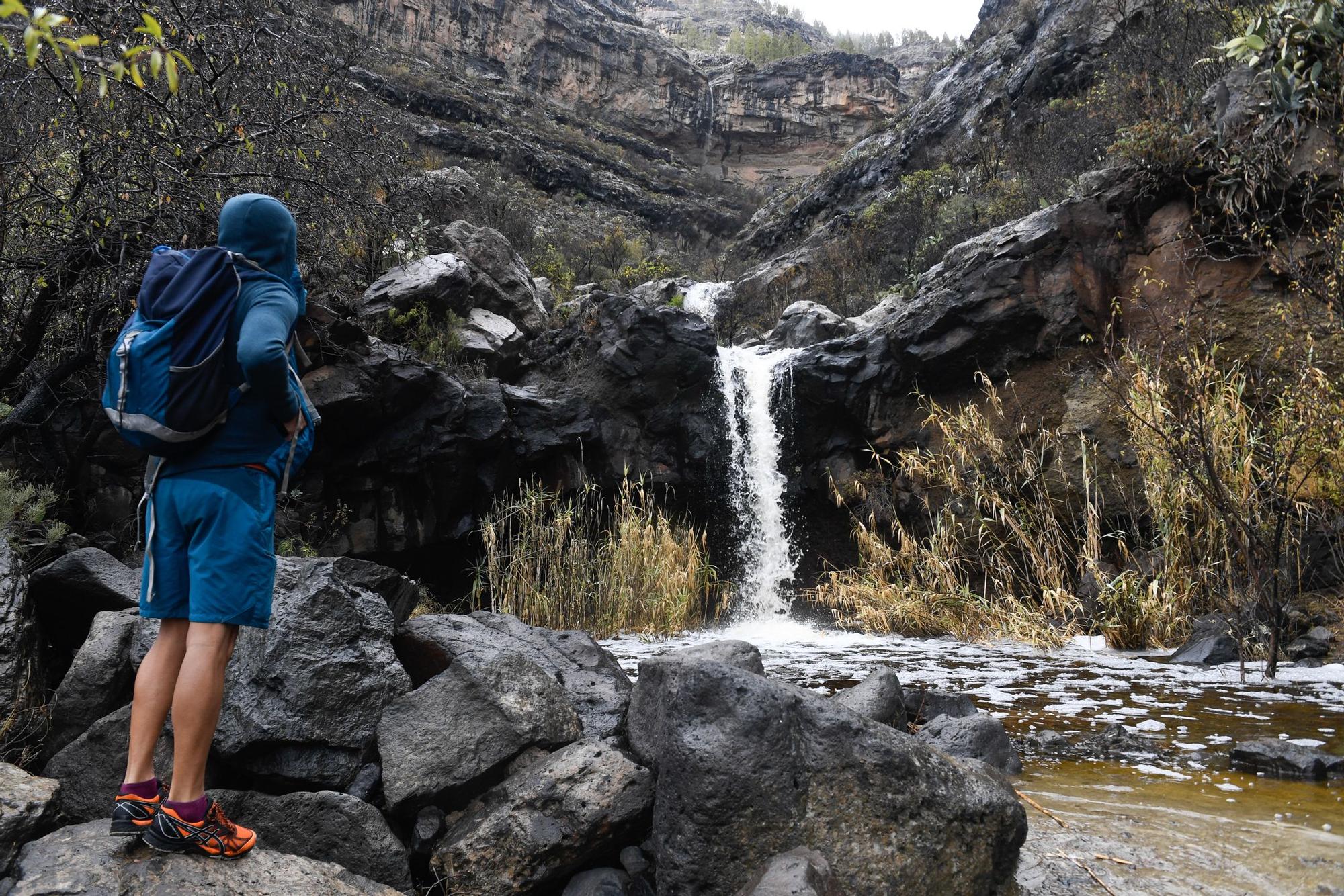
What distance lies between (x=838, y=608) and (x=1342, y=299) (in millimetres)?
4914

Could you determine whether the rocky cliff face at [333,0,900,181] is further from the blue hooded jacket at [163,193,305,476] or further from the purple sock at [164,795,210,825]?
the purple sock at [164,795,210,825]

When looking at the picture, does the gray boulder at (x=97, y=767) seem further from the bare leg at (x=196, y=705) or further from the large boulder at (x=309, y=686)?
the bare leg at (x=196, y=705)

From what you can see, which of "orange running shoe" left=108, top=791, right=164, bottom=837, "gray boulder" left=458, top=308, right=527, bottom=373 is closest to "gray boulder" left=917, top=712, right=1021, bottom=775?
"orange running shoe" left=108, top=791, right=164, bottom=837

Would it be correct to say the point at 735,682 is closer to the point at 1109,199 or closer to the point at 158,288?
the point at 158,288

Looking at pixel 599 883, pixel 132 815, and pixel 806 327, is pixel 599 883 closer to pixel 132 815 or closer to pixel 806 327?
pixel 132 815

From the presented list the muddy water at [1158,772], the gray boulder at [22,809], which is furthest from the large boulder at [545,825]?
the muddy water at [1158,772]

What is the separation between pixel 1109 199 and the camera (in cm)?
812

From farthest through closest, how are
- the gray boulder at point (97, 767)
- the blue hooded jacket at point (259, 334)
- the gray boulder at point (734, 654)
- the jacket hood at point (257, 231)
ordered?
1. the gray boulder at point (734, 654)
2. the gray boulder at point (97, 767)
3. the jacket hood at point (257, 231)
4. the blue hooded jacket at point (259, 334)

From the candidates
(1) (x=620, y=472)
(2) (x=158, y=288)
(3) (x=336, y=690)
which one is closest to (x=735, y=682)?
(3) (x=336, y=690)

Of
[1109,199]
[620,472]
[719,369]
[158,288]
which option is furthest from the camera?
[719,369]

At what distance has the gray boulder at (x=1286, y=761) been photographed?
277 cm

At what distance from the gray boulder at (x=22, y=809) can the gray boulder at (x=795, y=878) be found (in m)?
1.78

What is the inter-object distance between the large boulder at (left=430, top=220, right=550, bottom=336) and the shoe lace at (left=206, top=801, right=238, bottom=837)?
9134 mm

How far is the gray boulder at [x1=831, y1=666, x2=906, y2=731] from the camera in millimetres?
3166
